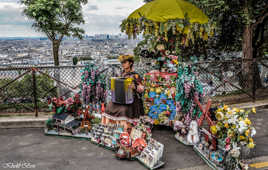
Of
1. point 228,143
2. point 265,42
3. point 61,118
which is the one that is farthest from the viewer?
point 265,42

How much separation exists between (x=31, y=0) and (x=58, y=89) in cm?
734

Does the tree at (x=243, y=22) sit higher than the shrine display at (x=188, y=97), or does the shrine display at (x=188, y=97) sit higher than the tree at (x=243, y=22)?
the tree at (x=243, y=22)

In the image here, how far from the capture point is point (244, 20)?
7730mm

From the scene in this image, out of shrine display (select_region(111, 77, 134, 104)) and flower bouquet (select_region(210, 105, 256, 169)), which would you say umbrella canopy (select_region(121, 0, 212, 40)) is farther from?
flower bouquet (select_region(210, 105, 256, 169))

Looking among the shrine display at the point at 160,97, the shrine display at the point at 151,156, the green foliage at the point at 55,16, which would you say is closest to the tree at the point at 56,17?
the green foliage at the point at 55,16

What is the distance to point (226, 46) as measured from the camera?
11516mm

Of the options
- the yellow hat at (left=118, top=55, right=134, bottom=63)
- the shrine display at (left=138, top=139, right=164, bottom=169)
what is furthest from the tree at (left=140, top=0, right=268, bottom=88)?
the shrine display at (left=138, top=139, right=164, bottom=169)

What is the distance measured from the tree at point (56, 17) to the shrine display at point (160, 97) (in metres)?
9.39

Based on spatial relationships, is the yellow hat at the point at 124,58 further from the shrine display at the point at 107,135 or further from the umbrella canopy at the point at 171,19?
the shrine display at the point at 107,135

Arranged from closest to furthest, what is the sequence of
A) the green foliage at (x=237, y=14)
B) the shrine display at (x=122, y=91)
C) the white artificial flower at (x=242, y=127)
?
the white artificial flower at (x=242, y=127) → the shrine display at (x=122, y=91) → the green foliage at (x=237, y=14)

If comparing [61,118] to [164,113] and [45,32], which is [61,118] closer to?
[164,113]

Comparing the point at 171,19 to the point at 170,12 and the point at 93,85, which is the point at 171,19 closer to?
the point at 170,12

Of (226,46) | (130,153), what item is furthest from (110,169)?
(226,46)

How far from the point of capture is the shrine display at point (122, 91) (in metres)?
4.50
